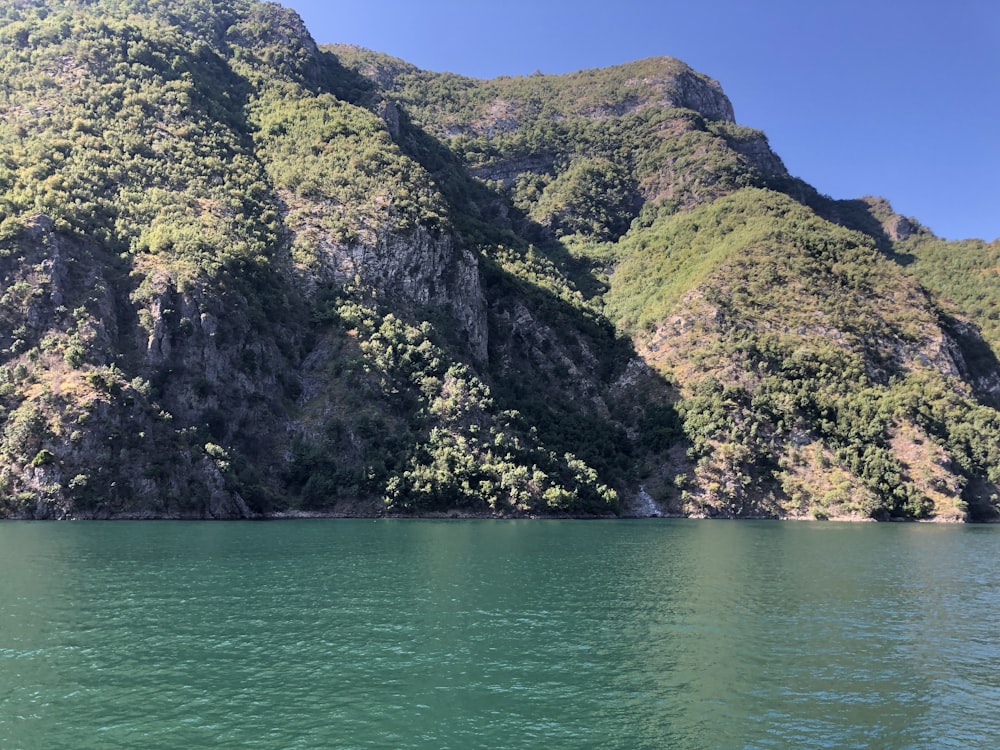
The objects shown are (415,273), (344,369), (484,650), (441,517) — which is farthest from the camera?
(415,273)

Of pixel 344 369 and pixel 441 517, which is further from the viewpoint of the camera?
pixel 344 369

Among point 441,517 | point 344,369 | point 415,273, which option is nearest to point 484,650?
point 441,517

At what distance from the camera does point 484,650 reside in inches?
1502

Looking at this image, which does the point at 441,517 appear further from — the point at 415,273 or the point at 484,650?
the point at 484,650

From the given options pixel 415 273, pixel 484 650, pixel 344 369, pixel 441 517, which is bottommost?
pixel 441 517

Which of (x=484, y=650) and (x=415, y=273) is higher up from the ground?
(x=415, y=273)

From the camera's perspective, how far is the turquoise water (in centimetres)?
2744

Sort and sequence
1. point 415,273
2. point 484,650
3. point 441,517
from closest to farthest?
point 484,650 < point 441,517 < point 415,273

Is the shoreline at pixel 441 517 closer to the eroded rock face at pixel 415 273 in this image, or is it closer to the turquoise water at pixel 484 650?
the turquoise water at pixel 484 650

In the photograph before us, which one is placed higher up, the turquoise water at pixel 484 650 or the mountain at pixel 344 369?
the mountain at pixel 344 369

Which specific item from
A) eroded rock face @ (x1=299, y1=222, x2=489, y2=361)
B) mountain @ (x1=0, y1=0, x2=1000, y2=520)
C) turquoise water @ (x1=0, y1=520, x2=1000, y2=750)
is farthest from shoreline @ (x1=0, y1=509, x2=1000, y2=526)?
eroded rock face @ (x1=299, y1=222, x2=489, y2=361)

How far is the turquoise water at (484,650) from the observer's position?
90.0 ft

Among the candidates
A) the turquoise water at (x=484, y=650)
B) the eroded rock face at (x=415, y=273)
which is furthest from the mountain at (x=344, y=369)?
the turquoise water at (x=484, y=650)

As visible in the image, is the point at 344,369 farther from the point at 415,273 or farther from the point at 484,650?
the point at 484,650
